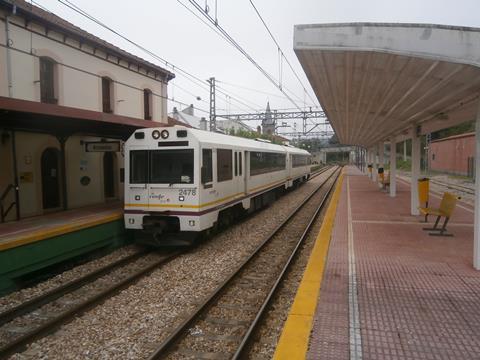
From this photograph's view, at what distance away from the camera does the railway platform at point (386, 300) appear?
3.83 meters

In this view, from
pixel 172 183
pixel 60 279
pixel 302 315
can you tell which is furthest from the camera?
pixel 172 183

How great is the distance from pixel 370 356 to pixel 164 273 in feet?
14.2

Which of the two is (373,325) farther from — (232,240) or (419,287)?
(232,240)

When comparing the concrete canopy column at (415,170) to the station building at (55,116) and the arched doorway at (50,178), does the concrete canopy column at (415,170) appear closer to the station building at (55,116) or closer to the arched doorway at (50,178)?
the station building at (55,116)

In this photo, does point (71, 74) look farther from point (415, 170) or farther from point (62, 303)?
point (415, 170)

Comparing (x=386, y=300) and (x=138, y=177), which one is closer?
(x=386, y=300)

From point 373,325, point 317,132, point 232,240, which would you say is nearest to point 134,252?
point 232,240

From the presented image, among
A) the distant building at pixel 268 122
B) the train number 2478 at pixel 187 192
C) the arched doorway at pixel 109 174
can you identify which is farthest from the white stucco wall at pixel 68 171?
the distant building at pixel 268 122

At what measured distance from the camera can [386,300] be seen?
5.00 meters

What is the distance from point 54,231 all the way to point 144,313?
282 cm

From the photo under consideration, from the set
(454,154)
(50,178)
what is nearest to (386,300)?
(50,178)

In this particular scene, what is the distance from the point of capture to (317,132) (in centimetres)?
5625

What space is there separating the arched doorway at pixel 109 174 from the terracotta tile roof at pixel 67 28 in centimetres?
395

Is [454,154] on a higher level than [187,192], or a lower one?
higher
